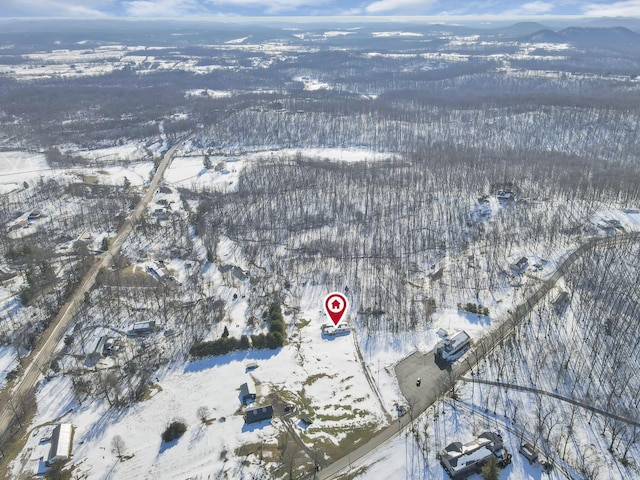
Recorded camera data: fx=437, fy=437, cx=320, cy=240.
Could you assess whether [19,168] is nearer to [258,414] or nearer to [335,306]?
[335,306]

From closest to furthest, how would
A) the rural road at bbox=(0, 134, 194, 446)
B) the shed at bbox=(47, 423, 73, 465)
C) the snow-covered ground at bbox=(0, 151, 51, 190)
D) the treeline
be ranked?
the shed at bbox=(47, 423, 73, 465), the rural road at bbox=(0, 134, 194, 446), the treeline, the snow-covered ground at bbox=(0, 151, 51, 190)

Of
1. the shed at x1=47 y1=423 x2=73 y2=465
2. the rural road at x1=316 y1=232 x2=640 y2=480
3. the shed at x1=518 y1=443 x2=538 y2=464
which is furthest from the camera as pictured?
the rural road at x1=316 y1=232 x2=640 y2=480

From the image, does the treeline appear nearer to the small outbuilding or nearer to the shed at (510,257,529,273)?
the small outbuilding

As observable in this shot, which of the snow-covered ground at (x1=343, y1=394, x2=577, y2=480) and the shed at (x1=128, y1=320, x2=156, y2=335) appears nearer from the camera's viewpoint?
the snow-covered ground at (x1=343, y1=394, x2=577, y2=480)

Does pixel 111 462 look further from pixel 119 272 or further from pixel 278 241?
pixel 278 241

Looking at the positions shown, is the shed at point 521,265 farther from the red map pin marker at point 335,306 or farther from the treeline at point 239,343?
the treeline at point 239,343

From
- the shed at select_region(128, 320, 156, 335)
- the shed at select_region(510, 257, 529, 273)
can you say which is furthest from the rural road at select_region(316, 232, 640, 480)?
the shed at select_region(128, 320, 156, 335)

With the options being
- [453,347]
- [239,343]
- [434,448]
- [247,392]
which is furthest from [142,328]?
[453,347]
